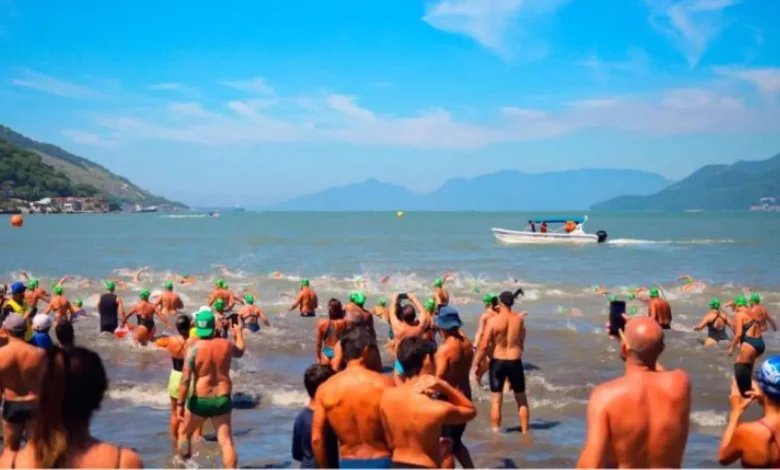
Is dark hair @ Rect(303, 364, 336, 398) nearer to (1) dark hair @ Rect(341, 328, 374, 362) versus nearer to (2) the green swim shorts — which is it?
(1) dark hair @ Rect(341, 328, 374, 362)

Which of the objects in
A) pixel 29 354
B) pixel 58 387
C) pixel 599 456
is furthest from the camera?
pixel 29 354

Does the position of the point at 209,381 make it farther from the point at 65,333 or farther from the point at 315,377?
the point at 315,377

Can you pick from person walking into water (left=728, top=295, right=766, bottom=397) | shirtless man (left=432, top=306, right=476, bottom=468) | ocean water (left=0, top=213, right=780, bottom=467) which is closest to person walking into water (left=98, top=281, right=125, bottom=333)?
ocean water (left=0, top=213, right=780, bottom=467)

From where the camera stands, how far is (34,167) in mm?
188250

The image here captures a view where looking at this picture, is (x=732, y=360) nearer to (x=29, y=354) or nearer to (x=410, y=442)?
(x=410, y=442)

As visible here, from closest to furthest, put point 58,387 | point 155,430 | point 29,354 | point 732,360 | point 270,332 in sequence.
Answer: point 58,387
point 29,354
point 155,430
point 732,360
point 270,332

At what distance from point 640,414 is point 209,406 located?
4.61 metres

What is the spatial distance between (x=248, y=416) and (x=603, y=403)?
7498 millimetres

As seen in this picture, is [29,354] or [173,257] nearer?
[29,354]

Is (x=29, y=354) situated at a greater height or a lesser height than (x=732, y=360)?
greater

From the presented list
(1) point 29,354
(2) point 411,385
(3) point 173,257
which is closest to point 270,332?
(1) point 29,354

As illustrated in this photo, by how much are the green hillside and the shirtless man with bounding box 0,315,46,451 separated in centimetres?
18335

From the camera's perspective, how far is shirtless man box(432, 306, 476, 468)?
23.3 feet

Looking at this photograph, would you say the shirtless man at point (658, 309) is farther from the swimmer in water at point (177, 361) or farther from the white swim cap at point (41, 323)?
the white swim cap at point (41, 323)
